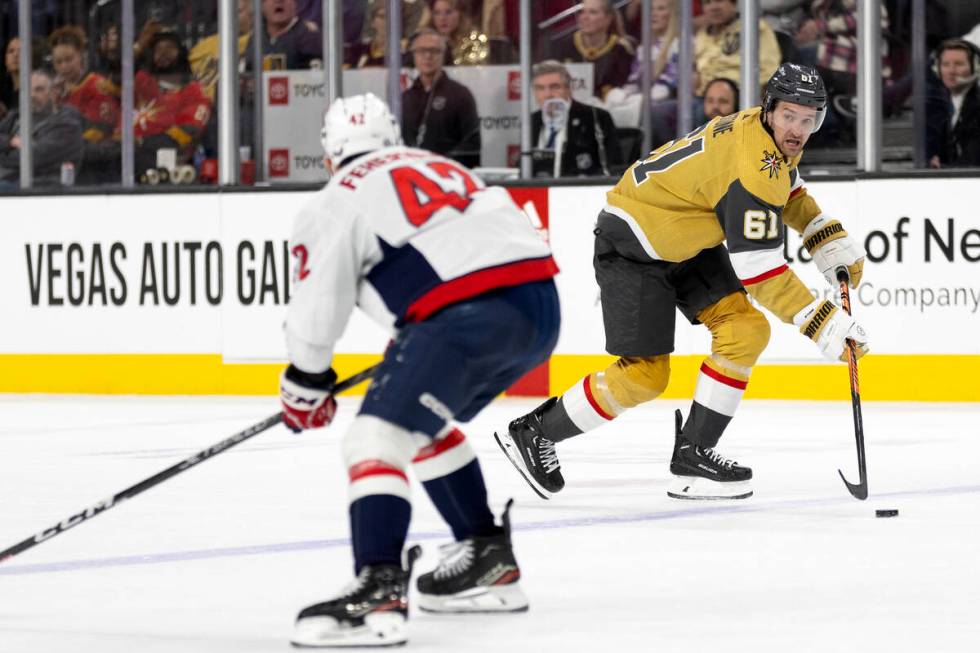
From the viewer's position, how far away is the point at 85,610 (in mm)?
3156

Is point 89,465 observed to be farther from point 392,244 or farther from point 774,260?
point 392,244

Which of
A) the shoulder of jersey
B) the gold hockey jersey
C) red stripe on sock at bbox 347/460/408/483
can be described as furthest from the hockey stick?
red stripe on sock at bbox 347/460/408/483

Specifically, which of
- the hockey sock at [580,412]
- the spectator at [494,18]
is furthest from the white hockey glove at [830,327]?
the spectator at [494,18]

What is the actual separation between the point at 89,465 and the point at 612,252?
1.77 meters

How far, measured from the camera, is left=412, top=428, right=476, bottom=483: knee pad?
3.09 m

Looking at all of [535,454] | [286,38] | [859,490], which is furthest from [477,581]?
[286,38]

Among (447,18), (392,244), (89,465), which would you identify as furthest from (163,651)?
(447,18)

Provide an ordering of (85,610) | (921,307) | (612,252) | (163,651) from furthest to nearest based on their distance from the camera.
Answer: (921,307), (612,252), (85,610), (163,651)

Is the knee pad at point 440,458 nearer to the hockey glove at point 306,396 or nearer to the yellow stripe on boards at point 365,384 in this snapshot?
the hockey glove at point 306,396

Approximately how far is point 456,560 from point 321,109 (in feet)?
17.2

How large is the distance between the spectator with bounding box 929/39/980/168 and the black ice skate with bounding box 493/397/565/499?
10.8ft

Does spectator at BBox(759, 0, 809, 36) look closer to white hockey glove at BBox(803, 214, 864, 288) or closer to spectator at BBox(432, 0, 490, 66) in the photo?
spectator at BBox(432, 0, 490, 66)

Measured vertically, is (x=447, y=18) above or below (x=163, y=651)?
above

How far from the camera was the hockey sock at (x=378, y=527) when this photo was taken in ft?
9.32
